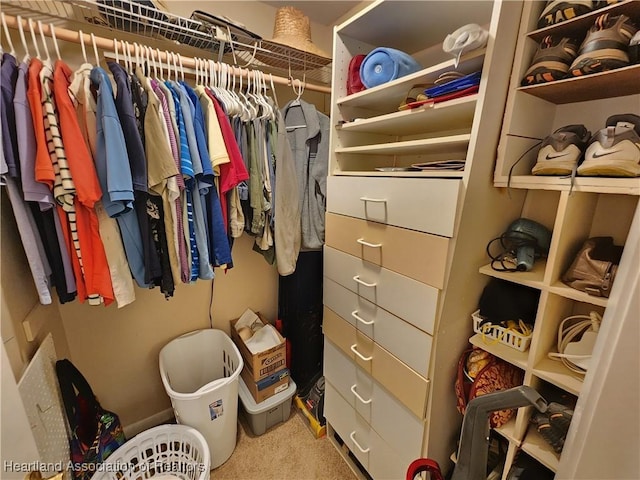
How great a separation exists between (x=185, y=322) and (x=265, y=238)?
2.54 feet

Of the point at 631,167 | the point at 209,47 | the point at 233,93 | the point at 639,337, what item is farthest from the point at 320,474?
the point at 209,47

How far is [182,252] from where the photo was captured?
1063 millimetres

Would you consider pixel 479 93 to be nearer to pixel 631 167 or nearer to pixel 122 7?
pixel 631 167

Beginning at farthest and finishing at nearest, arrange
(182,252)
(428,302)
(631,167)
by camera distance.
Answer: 1. (182,252)
2. (428,302)
3. (631,167)

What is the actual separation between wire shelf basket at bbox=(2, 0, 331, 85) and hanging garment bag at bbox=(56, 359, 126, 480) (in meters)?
1.27

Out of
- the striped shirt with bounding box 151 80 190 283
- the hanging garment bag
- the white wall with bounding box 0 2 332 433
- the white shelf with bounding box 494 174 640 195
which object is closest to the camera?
the white shelf with bounding box 494 174 640 195

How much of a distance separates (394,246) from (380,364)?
481 mm

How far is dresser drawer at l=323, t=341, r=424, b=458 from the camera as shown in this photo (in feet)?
3.43

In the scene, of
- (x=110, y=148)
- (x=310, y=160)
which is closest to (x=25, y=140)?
(x=110, y=148)

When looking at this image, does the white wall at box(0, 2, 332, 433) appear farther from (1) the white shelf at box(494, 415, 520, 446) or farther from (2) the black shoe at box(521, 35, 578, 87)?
(1) the white shelf at box(494, 415, 520, 446)

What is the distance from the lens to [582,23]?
70cm

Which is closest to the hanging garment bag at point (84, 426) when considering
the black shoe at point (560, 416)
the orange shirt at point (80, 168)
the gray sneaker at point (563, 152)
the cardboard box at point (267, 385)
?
the orange shirt at point (80, 168)

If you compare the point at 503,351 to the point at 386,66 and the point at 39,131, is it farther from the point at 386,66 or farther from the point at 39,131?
the point at 39,131

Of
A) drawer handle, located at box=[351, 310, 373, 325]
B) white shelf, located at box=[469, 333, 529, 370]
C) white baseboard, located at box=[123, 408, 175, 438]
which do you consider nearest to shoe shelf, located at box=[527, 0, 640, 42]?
white shelf, located at box=[469, 333, 529, 370]
